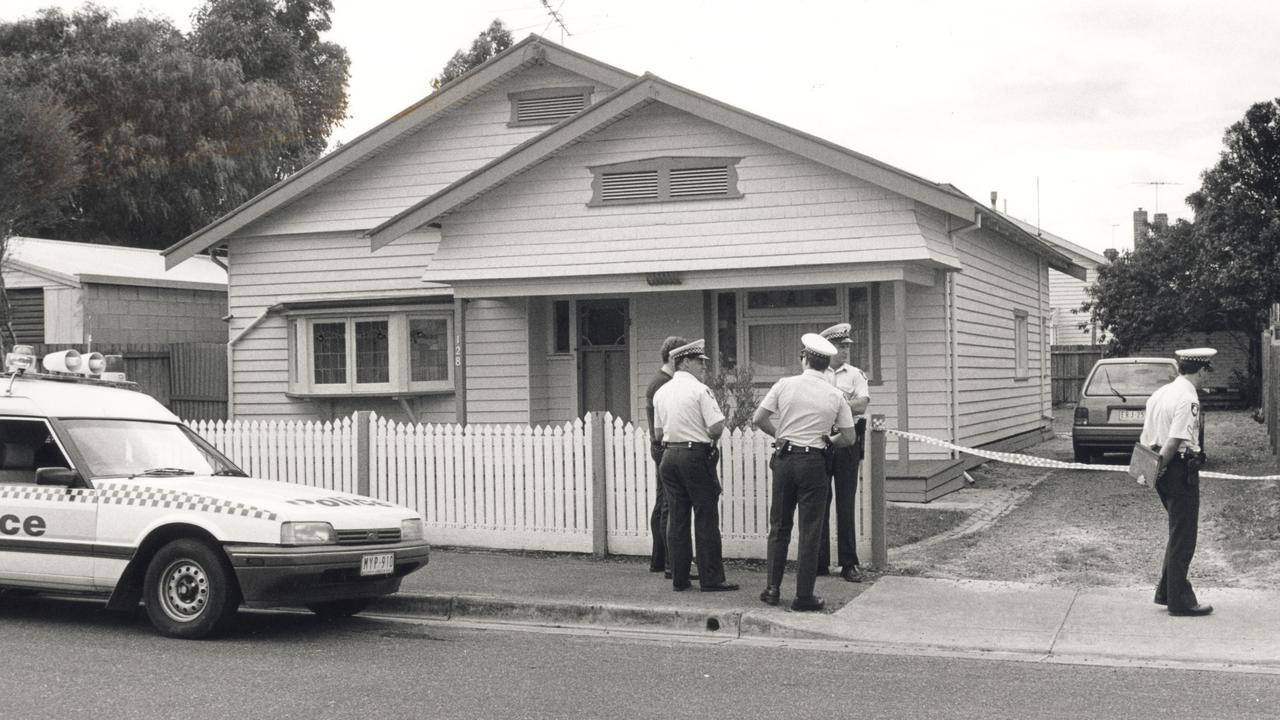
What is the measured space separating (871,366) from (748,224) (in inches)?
91.5

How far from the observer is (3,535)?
28.3 ft

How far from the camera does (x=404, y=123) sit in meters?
17.8

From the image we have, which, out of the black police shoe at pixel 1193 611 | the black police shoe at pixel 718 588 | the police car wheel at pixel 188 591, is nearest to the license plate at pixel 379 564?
the police car wheel at pixel 188 591

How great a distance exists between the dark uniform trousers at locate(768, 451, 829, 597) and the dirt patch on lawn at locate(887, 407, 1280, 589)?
1709mm

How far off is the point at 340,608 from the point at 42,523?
1.98 metres

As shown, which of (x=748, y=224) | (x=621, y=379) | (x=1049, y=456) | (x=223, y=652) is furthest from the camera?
(x=1049, y=456)

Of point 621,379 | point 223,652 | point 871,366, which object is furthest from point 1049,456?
point 223,652

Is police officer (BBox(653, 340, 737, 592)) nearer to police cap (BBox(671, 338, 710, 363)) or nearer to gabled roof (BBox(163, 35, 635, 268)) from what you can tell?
police cap (BBox(671, 338, 710, 363))

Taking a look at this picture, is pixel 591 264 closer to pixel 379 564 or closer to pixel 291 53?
pixel 379 564

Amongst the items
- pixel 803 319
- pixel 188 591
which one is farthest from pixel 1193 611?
pixel 803 319

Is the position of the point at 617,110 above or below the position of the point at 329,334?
above

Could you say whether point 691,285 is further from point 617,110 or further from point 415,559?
point 415,559

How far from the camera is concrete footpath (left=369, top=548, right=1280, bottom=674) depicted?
7.74m

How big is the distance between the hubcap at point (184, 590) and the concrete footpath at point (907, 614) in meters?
1.50
